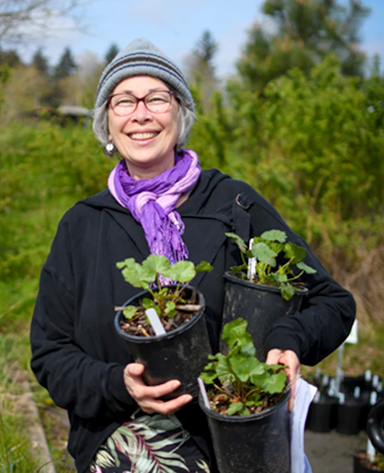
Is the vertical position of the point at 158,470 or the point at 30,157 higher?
the point at 30,157

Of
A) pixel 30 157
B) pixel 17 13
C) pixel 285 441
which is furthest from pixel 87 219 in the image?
pixel 17 13

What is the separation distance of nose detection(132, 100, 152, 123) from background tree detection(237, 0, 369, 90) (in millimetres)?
18938

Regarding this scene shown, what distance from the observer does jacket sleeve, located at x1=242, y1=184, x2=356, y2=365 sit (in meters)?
1.49

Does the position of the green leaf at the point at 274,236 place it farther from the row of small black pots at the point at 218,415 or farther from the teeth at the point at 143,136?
the teeth at the point at 143,136

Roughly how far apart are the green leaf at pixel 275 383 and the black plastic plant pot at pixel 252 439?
46 millimetres

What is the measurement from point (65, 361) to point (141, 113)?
82 centimetres

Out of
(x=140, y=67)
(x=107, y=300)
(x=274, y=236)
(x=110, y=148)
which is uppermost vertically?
(x=140, y=67)

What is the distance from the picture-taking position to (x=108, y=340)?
167 centimetres

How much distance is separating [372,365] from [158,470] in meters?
4.17

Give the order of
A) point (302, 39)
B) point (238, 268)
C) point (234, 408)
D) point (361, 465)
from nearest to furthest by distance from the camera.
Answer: point (234, 408) → point (238, 268) → point (361, 465) → point (302, 39)

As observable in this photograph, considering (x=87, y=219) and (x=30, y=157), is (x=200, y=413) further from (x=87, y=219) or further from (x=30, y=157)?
(x=30, y=157)

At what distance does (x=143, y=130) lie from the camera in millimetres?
1767

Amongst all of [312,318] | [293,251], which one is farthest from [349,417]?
[293,251]

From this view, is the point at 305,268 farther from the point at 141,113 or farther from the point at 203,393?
the point at 141,113
